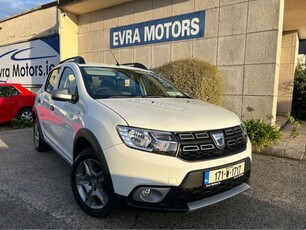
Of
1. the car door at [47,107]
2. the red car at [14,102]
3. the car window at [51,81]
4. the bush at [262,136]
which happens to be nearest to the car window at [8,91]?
the red car at [14,102]

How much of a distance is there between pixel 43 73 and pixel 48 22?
2149mm

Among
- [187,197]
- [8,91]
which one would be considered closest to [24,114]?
[8,91]

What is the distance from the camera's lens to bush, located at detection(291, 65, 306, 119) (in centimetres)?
962

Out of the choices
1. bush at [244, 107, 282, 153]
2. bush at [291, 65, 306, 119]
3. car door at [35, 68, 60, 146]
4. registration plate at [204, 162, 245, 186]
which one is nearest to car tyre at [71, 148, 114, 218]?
registration plate at [204, 162, 245, 186]

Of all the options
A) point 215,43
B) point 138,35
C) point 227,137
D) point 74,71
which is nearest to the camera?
point 227,137

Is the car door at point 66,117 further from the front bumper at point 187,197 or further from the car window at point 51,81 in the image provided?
the front bumper at point 187,197

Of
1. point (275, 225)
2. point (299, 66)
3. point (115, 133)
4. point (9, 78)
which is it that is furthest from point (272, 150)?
point (9, 78)

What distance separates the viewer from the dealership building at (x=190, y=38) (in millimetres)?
6195

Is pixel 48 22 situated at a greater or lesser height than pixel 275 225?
greater

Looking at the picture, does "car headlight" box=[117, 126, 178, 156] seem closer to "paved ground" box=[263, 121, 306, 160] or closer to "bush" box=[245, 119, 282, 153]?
"bush" box=[245, 119, 282, 153]

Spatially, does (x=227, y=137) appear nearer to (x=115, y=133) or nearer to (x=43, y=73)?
(x=115, y=133)

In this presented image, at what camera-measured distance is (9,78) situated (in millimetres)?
13828

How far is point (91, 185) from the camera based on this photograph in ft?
9.23

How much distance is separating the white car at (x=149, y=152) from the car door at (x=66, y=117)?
24mm
